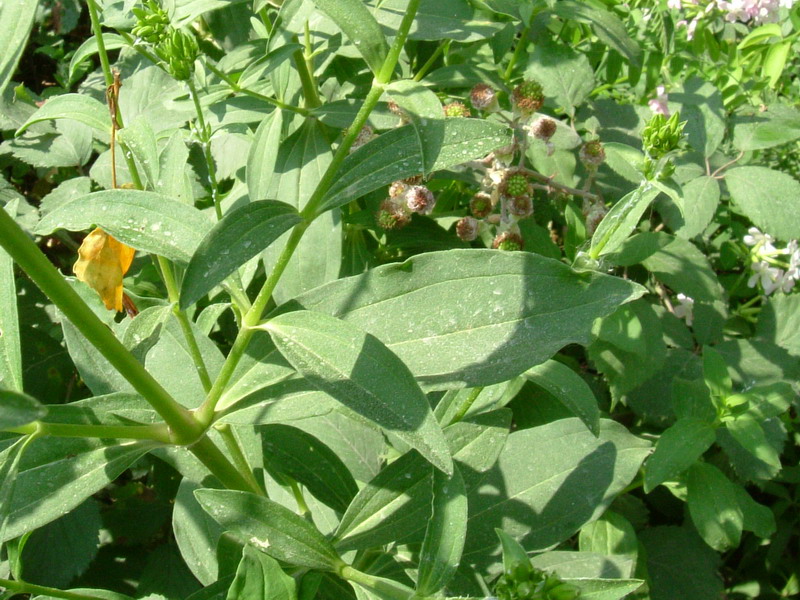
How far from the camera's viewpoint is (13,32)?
0.87 meters

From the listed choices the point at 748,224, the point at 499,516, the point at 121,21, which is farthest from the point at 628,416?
the point at 121,21

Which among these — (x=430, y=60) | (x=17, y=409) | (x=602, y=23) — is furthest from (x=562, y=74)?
(x=17, y=409)

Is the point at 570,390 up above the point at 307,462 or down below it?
above

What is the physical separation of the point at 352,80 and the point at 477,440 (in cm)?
99

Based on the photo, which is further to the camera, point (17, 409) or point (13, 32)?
point (13, 32)

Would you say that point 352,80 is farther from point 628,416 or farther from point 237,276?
point 628,416

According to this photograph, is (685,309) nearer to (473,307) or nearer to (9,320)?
(473,307)

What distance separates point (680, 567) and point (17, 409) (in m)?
1.81

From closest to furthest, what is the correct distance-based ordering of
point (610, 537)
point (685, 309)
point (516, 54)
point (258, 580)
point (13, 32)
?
point (13, 32) < point (258, 580) < point (610, 537) < point (516, 54) < point (685, 309)

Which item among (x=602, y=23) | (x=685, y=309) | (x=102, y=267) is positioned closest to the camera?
(x=102, y=267)

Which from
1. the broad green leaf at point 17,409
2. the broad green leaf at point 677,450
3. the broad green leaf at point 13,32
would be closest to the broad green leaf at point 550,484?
the broad green leaf at point 677,450

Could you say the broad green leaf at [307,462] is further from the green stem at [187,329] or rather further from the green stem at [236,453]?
the green stem at [187,329]

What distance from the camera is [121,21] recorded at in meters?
1.49

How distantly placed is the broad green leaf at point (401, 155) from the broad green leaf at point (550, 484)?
0.67 meters
